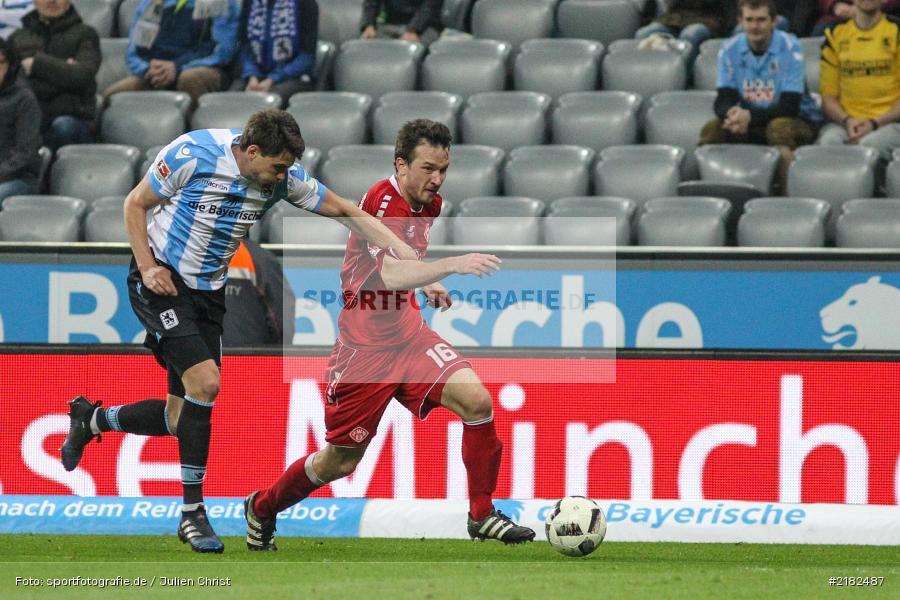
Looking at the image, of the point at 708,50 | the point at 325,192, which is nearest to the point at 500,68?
the point at 708,50

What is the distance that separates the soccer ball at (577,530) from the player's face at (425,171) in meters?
1.56

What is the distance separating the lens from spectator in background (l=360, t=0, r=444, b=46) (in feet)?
38.9

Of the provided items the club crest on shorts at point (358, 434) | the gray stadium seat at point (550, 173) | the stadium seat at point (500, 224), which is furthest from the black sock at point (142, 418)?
the gray stadium seat at point (550, 173)

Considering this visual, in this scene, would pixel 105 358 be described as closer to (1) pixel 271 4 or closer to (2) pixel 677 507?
(2) pixel 677 507

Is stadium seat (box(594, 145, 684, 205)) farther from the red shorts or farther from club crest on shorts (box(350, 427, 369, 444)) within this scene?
club crest on shorts (box(350, 427, 369, 444))

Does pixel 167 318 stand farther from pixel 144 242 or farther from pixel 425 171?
pixel 425 171

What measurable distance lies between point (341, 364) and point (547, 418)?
1.56 m

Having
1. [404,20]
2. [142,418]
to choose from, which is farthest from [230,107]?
[142,418]

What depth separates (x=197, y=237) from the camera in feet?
21.8

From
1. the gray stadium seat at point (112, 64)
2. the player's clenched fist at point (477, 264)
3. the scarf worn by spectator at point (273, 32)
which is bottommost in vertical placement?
the player's clenched fist at point (477, 264)

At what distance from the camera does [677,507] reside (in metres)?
7.77

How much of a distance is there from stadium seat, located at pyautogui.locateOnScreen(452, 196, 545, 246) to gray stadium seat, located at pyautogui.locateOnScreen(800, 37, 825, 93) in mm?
2611

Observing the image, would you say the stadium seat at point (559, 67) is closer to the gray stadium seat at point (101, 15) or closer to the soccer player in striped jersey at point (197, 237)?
the gray stadium seat at point (101, 15)

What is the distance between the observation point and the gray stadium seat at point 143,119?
36.5ft
